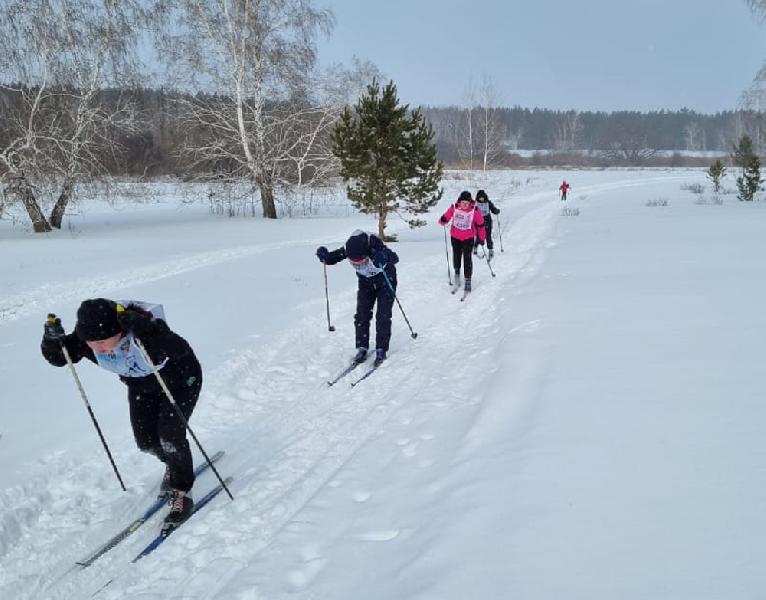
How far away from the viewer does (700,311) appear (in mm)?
6195

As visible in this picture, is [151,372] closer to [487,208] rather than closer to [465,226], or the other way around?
[465,226]

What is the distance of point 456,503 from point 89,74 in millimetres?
21523

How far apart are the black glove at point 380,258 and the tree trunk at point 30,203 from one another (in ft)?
55.7

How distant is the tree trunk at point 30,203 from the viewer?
57.4 ft

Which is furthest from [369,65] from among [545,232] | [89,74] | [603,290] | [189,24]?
[603,290]

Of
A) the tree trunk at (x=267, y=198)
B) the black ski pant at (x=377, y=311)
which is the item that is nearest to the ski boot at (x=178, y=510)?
the black ski pant at (x=377, y=311)

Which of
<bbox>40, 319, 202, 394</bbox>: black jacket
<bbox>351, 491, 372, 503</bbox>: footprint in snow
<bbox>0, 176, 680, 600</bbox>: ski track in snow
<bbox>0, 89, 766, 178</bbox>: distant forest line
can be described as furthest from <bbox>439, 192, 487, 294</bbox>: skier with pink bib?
<bbox>0, 89, 766, 178</bbox>: distant forest line

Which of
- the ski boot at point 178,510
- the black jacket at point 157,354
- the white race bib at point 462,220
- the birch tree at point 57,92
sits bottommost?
the ski boot at point 178,510

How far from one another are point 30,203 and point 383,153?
41.2ft

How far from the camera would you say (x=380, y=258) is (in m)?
5.98

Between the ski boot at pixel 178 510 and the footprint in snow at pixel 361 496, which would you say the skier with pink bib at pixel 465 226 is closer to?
the footprint in snow at pixel 361 496

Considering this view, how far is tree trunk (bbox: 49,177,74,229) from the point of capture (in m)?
18.7

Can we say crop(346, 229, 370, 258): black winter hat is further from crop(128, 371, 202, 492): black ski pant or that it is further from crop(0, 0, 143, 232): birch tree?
crop(0, 0, 143, 232): birch tree

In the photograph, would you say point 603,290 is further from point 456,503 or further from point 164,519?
point 164,519
